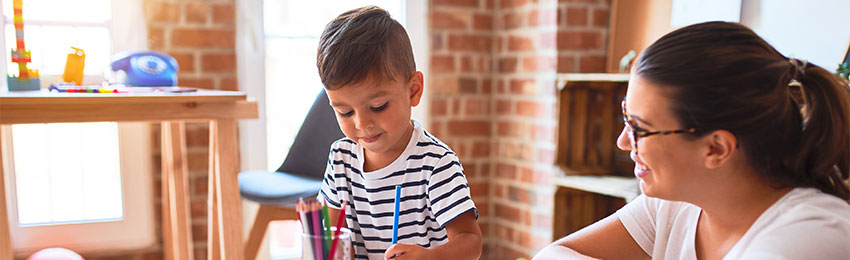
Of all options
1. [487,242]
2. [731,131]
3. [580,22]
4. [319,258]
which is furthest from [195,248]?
[731,131]

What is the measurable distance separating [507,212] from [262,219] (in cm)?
110

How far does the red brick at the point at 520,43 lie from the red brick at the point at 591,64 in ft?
0.68

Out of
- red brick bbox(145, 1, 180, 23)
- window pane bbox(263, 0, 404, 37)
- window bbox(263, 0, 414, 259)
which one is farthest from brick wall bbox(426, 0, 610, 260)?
red brick bbox(145, 1, 180, 23)

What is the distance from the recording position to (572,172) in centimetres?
230

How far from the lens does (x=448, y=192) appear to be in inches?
40.2

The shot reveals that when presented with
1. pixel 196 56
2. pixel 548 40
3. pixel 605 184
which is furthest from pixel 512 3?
pixel 196 56

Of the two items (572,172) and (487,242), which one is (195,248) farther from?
(572,172)

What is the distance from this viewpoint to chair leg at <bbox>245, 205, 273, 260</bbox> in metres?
2.03

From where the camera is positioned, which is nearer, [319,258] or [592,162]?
[319,258]

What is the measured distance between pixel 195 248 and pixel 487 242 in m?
1.24

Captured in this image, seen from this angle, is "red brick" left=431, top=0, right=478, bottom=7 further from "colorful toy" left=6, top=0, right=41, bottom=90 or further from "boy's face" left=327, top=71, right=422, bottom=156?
"boy's face" left=327, top=71, right=422, bottom=156

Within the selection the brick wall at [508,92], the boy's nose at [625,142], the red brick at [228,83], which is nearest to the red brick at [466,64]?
the brick wall at [508,92]

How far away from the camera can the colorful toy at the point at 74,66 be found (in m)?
1.83

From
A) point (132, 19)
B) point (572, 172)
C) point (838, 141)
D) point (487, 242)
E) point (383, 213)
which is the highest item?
point (132, 19)
